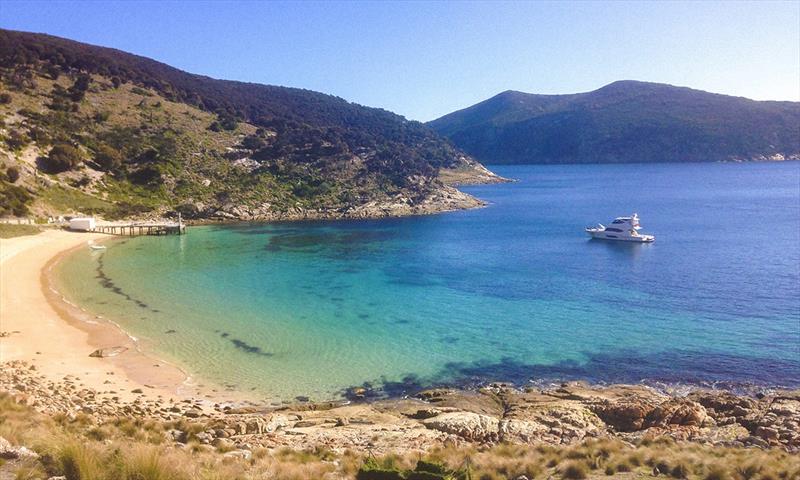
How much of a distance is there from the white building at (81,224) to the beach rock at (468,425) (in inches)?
2115

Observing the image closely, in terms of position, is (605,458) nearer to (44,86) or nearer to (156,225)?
(156,225)

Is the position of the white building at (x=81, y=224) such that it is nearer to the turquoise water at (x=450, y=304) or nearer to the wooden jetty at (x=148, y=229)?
the wooden jetty at (x=148, y=229)

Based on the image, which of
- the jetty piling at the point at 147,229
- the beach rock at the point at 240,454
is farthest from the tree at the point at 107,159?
the beach rock at the point at 240,454

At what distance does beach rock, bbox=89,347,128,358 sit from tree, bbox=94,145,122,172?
5744 centimetres

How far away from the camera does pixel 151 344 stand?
82.8 ft

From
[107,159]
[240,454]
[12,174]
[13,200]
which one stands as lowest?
[240,454]

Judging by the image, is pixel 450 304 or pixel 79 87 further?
pixel 79 87

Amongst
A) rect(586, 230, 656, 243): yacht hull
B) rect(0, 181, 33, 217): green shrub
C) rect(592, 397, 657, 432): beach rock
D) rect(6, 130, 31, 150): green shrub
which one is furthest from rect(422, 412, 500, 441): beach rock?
rect(6, 130, 31, 150): green shrub

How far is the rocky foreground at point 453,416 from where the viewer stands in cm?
1484

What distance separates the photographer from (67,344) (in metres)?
24.2

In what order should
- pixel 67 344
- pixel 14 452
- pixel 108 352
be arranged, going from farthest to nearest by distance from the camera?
pixel 67 344 < pixel 108 352 < pixel 14 452

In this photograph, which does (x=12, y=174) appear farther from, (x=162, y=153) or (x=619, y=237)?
(x=619, y=237)

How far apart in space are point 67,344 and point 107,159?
57041mm

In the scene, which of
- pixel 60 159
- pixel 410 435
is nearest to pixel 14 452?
pixel 410 435
